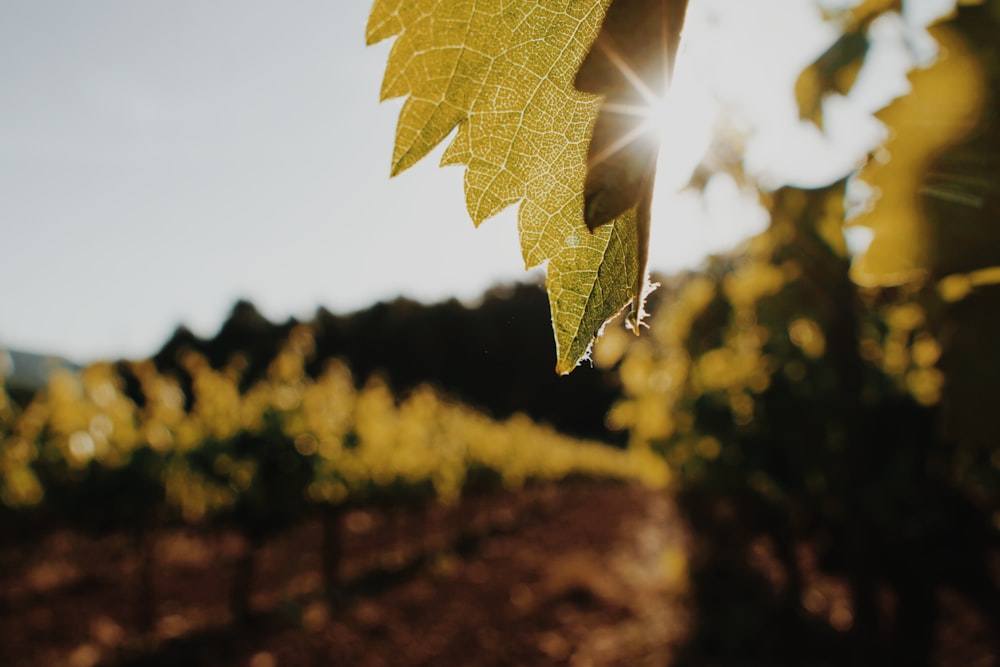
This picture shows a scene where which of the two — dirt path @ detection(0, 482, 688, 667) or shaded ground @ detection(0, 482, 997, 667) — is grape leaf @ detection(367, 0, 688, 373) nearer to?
shaded ground @ detection(0, 482, 997, 667)

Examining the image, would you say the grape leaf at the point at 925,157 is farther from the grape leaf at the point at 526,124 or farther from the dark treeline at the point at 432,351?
the dark treeline at the point at 432,351

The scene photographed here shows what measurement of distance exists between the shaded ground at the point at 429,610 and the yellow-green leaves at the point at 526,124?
492 centimetres

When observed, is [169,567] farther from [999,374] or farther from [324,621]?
[999,374]

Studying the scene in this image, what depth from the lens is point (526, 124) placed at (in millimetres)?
424

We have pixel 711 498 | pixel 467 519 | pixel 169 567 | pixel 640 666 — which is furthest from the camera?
pixel 467 519

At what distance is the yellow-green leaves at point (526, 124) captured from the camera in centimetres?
41

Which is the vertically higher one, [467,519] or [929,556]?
[929,556]

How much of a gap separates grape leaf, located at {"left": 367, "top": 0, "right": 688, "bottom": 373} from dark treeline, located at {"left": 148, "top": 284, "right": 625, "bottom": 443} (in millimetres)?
34884

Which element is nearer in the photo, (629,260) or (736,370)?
(629,260)

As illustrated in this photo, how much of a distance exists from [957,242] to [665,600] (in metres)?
9.69

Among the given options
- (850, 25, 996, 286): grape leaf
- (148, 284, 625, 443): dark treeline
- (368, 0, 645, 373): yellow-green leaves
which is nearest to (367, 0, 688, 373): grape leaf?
(368, 0, 645, 373): yellow-green leaves

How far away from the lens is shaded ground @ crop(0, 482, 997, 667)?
6418 mm

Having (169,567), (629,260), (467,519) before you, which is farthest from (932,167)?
(467,519)

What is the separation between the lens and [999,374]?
2.97 feet
